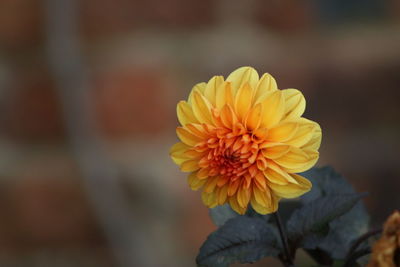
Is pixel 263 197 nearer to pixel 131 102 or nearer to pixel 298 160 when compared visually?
pixel 298 160

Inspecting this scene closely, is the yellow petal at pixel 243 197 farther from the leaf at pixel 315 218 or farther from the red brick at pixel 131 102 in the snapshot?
the red brick at pixel 131 102

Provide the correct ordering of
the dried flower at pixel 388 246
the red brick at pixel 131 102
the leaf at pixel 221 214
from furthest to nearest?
1. the red brick at pixel 131 102
2. the leaf at pixel 221 214
3. the dried flower at pixel 388 246

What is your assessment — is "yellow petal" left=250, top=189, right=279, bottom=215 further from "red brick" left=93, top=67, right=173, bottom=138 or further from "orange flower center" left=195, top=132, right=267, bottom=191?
"red brick" left=93, top=67, right=173, bottom=138

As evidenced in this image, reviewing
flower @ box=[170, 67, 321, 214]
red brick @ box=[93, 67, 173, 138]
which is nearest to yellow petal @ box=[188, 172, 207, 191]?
flower @ box=[170, 67, 321, 214]

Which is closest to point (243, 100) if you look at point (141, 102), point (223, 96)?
point (223, 96)

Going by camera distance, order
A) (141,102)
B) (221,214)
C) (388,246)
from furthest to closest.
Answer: (141,102)
(221,214)
(388,246)

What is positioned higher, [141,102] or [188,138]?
[188,138]

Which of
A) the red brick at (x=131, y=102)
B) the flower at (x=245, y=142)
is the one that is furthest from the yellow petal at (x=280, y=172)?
the red brick at (x=131, y=102)
